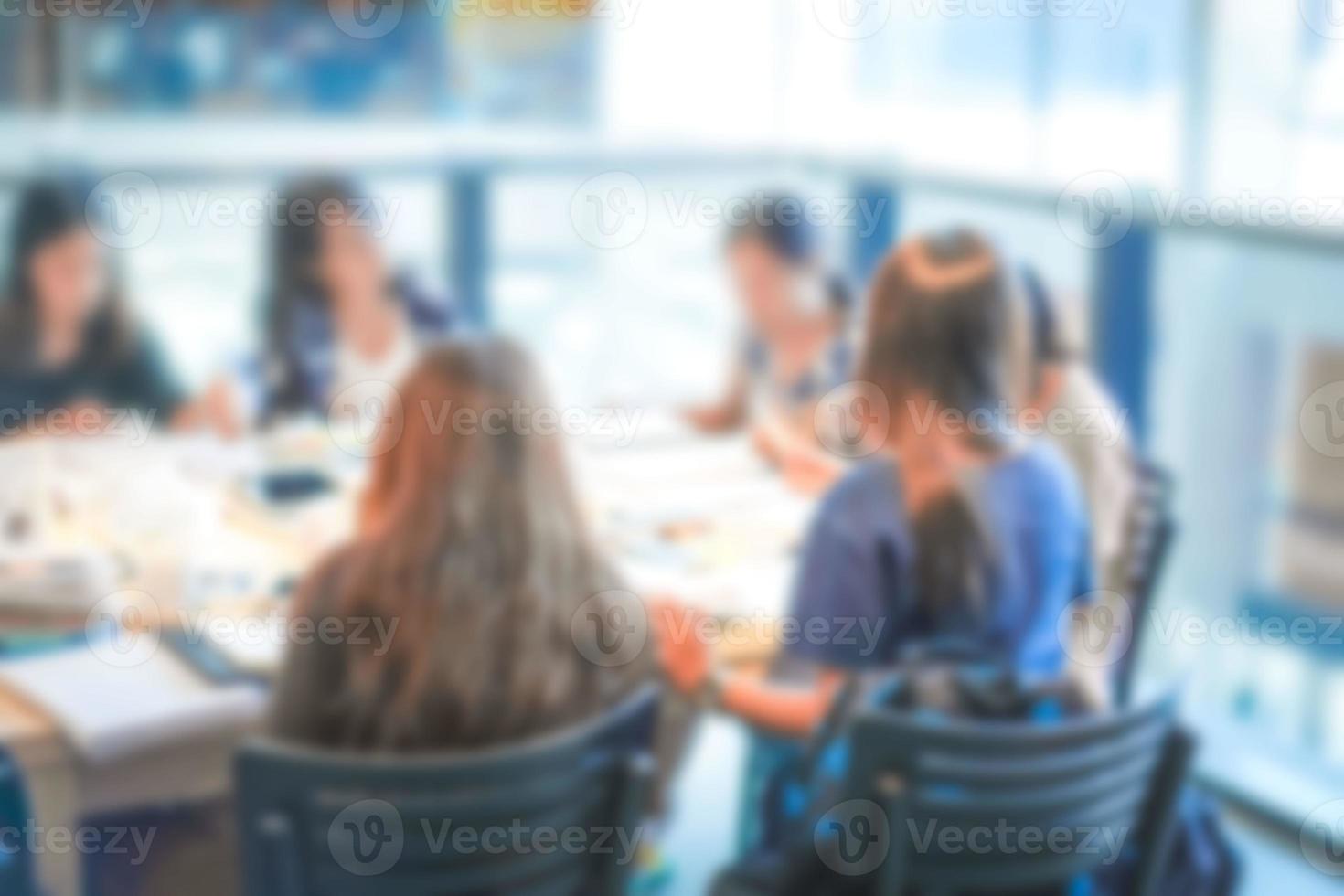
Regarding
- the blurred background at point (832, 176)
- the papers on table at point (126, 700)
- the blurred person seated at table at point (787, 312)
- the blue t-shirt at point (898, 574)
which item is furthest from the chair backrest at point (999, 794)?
the blurred person seated at table at point (787, 312)

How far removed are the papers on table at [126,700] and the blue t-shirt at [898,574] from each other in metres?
0.65

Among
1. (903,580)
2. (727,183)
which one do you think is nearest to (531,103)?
(727,183)

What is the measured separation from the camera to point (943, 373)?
6.18ft

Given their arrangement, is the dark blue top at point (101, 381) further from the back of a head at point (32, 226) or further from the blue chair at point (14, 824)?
the blue chair at point (14, 824)

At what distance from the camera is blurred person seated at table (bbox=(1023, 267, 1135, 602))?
2303 millimetres

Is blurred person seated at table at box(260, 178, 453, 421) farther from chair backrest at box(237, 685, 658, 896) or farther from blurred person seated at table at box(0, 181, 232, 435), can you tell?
chair backrest at box(237, 685, 658, 896)

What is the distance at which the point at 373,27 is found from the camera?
504 cm

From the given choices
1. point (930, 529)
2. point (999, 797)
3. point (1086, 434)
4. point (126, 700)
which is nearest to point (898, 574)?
point (930, 529)

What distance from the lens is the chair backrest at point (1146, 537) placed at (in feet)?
7.33

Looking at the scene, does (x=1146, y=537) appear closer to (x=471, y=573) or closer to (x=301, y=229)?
(x=471, y=573)

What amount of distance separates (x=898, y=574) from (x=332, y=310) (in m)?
1.68

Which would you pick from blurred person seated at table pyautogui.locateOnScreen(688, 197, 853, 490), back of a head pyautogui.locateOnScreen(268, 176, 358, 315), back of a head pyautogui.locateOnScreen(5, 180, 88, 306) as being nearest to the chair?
blurred person seated at table pyautogui.locateOnScreen(688, 197, 853, 490)

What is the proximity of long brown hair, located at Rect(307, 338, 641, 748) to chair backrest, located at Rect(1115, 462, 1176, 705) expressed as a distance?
943 millimetres

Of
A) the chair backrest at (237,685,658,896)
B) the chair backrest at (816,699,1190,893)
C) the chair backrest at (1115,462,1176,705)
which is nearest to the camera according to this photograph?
the chair backrest at (237,685,658,896)
